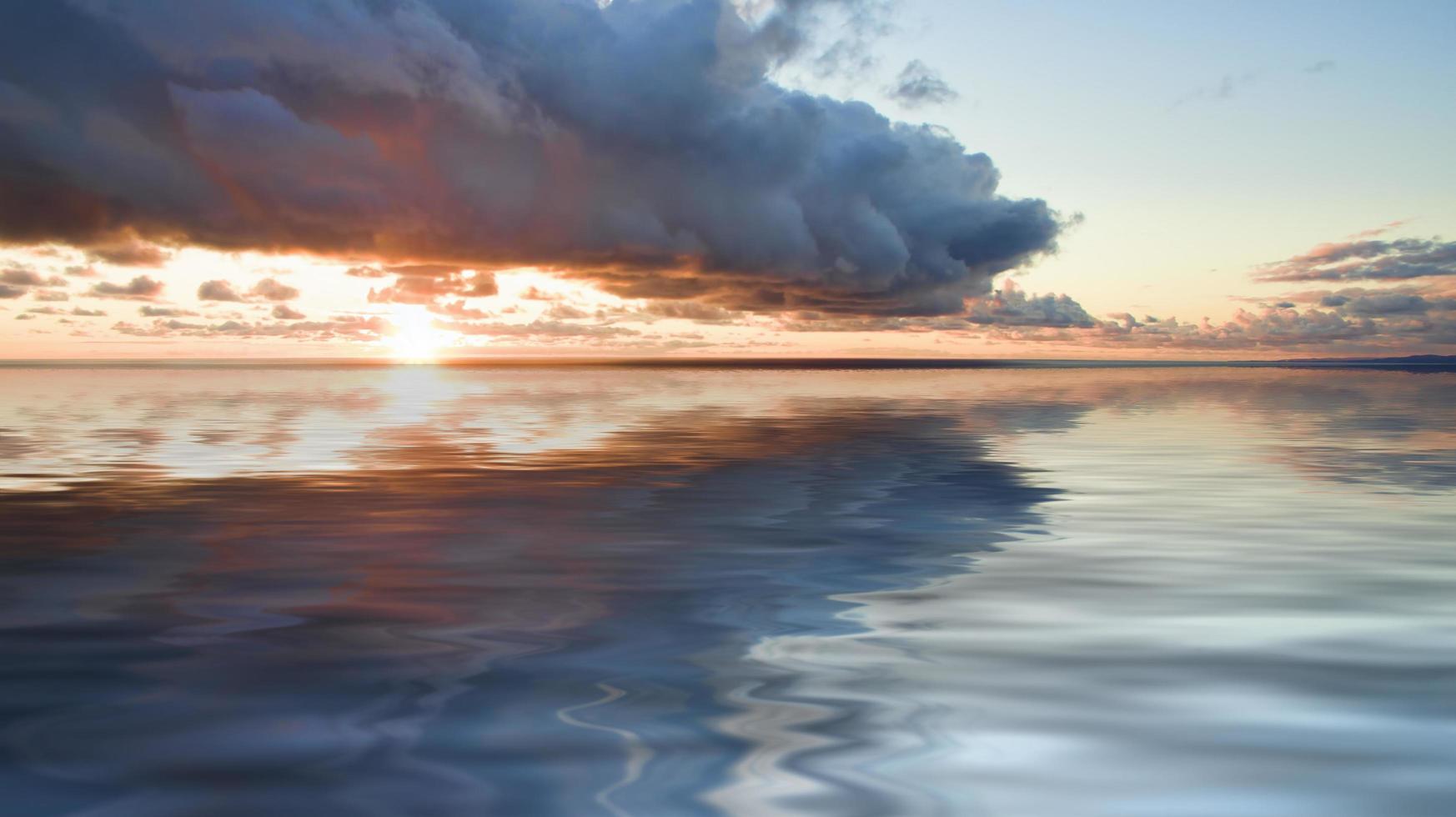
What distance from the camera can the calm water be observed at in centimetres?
649

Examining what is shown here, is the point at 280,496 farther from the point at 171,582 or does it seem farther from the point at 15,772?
the point at 15,772

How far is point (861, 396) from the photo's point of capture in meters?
75.2

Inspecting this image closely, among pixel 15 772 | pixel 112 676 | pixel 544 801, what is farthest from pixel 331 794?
pixel 112 676

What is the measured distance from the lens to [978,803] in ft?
20.3

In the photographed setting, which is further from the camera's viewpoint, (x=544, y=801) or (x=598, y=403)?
(x=598, y=403)

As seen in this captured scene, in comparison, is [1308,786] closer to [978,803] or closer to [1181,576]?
[978,803]

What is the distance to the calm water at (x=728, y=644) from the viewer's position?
21.3 feet

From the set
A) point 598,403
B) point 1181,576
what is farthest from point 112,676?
point 598,403

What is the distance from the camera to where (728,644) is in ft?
31.6

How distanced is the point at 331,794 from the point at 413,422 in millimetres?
38853

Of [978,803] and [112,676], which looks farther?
[112,676]

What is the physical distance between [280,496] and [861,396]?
190 ft

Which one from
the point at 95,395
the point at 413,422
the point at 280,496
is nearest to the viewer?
the point at 280,496

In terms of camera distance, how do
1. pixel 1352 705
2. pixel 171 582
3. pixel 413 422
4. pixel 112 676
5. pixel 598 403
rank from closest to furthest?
pixel 1352 705
pixel 112 676
pixel 171 582
pixel 413 422
pixel 598 403
